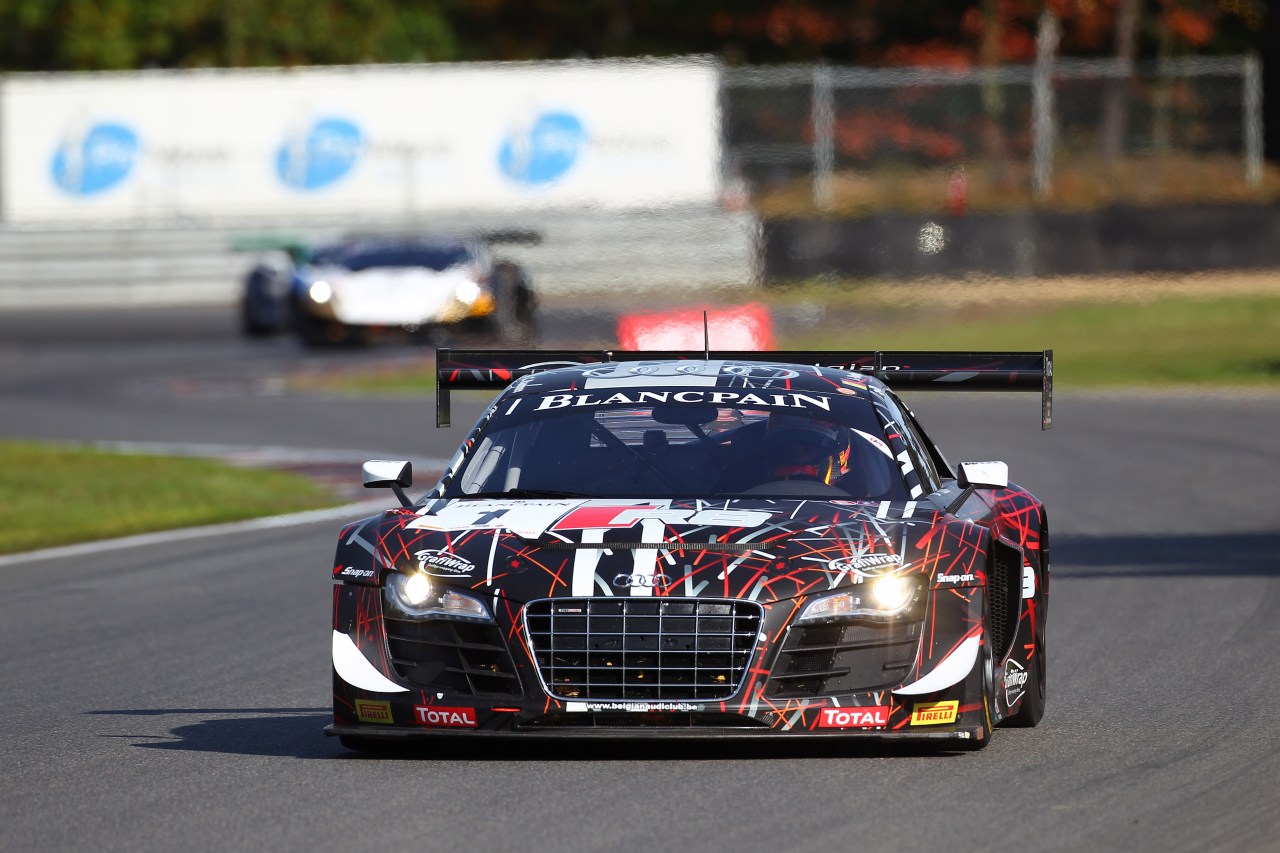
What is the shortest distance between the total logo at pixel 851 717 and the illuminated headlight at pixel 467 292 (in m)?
22.1

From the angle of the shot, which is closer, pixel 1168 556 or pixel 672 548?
pixel 672 548

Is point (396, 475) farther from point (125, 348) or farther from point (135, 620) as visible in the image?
point (125, 348)

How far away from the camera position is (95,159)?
143 ft

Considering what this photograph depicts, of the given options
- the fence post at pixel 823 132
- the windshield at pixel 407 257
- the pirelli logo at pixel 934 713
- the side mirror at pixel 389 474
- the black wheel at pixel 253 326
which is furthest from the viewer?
the fence post at pixel 823 132

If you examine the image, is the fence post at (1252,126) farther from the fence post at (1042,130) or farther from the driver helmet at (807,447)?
the driver helmet at (807,447)

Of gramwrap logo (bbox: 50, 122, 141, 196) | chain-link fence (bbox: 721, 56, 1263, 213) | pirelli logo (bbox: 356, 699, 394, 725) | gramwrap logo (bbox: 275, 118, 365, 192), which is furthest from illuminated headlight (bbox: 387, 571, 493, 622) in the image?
gramwrap logo (bbox: 50, 122, 141, 196)

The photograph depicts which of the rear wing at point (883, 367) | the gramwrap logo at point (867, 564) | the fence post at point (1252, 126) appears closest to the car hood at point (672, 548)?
the gramwrap logo at point (867, 564)

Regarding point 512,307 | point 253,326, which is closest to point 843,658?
point 512,307

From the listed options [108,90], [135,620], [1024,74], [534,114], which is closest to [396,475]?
[135,620]

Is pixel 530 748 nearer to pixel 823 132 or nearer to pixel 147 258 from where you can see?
pixel 823 132

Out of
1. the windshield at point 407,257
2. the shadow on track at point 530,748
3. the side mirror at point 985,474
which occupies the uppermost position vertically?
the side mirror at point 985,474

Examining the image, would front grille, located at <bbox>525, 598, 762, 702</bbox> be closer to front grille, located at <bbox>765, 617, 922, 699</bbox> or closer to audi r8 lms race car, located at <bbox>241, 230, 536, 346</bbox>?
front grille, located at <bbox>765, 617, 922, 699</bbox>

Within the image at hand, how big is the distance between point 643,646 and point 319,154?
118 ft

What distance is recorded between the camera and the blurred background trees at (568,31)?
1955 inches
